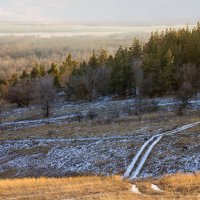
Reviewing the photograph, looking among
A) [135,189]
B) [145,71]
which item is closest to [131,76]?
[145,71]

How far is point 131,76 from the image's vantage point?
90.4 metres

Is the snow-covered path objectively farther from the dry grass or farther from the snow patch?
the snow patch

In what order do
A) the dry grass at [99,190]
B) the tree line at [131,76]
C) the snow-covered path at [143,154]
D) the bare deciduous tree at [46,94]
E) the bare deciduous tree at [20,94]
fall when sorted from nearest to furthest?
the dry grass at [99,190], the snow-covered path at [143,154], the bare deciduous tree at [46,94], the tree line at [131,76], the bare deciduous tree at [20,94]

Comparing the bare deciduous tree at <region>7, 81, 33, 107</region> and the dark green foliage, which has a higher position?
the dark green foliage

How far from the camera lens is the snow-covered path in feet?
112

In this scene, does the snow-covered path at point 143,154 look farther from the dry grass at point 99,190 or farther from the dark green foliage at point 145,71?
the dark green foliage at point 145,71

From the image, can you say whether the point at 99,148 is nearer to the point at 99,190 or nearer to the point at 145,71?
the point at 99,190

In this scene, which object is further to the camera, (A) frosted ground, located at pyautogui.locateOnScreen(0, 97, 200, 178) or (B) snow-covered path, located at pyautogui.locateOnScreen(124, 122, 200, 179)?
(A) frosted ground, located at pyautogui.locateOnScreen(0, 97, 200, 178)

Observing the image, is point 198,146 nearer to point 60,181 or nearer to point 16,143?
point 60,181

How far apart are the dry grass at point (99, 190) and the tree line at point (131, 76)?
42.0 metres

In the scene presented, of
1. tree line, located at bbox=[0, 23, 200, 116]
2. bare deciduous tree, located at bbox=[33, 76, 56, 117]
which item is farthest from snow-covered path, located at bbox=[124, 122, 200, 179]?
bare deciduous tree, located at bbox=[33, 76, 56, 117]

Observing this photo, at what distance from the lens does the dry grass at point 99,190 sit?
2077cm

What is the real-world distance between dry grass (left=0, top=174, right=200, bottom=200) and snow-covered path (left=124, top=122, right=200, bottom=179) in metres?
6.59

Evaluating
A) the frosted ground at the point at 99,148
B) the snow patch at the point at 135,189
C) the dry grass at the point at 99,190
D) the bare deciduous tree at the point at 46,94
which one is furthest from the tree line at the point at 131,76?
the snow patch at the point at 135,189
